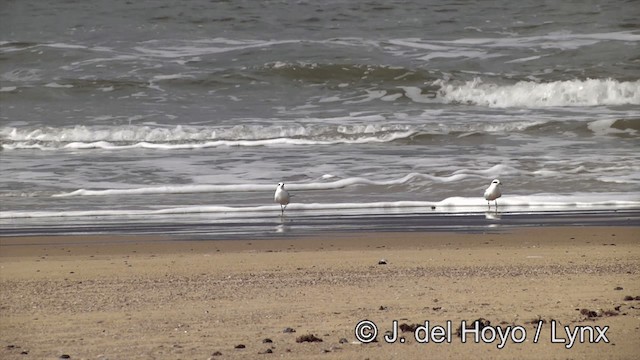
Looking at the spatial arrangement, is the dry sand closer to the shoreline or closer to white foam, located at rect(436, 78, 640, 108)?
the shoreline

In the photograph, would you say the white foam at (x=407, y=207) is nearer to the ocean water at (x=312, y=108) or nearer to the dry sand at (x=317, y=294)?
the ocean water at (x=312, y=108)

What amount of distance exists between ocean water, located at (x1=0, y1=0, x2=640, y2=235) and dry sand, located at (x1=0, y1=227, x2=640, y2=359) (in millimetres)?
1412

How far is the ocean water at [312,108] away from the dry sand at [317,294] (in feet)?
4.63

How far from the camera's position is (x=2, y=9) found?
2267 cm

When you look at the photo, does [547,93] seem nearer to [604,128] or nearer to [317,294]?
[604,128]

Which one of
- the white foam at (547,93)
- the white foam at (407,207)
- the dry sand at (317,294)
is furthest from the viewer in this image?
the white foam at (547,93)

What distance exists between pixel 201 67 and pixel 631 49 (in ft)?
23.4

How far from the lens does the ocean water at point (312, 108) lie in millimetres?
8227

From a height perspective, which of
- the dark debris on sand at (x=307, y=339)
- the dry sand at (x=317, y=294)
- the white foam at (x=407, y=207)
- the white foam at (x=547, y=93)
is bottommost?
the white foam at (x=407, y=207)

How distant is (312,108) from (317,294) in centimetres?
1051

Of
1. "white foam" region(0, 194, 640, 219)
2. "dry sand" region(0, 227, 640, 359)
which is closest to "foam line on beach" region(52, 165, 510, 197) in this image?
"white foam" region(0, 194, 640, 219)

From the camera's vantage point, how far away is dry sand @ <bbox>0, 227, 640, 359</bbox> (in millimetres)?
3502

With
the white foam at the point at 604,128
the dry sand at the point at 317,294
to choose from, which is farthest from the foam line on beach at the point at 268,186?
the white foam at the point at 604,128

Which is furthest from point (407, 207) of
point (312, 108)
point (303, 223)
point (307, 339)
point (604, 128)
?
point (312, 108)
